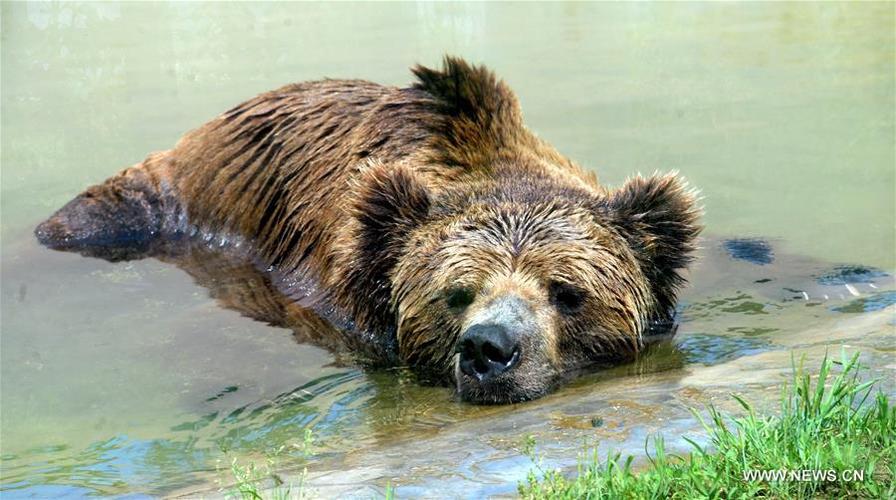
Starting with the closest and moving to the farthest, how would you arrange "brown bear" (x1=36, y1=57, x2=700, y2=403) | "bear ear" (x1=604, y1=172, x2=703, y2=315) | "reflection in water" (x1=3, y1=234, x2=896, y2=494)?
"reflection in water" (x1=3, y1=234, x2=896, y2=494), "brown bear" (x1=36, y1=57, x2=700, y2=403), "bear ear" (x1=604, y1=172, x2=703, y2=315)

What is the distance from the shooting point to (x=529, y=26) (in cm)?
1983

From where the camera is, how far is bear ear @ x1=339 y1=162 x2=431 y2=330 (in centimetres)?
698

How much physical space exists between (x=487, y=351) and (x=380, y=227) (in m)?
1.53

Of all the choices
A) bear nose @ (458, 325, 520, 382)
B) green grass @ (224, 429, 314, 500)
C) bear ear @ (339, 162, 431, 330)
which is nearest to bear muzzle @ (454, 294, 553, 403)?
bear nose @ (458, 325, 520, 382)

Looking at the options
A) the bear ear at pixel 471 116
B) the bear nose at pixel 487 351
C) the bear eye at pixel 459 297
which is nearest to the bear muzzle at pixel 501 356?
the bear nose at pixel 487 351

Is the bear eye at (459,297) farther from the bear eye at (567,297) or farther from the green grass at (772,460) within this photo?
the green grass at (772,460)

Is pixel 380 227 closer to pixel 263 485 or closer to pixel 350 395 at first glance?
pixel 350 395

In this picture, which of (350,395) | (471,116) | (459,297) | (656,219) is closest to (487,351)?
(459,297)

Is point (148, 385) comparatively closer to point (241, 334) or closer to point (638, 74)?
point (241, 334)

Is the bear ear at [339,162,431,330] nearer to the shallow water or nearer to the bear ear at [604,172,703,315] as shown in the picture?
the shallow water

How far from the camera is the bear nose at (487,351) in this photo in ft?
18.9

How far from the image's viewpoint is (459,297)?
21.4 feet

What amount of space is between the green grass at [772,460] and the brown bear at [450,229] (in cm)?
185

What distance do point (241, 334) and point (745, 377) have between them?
3.65m
